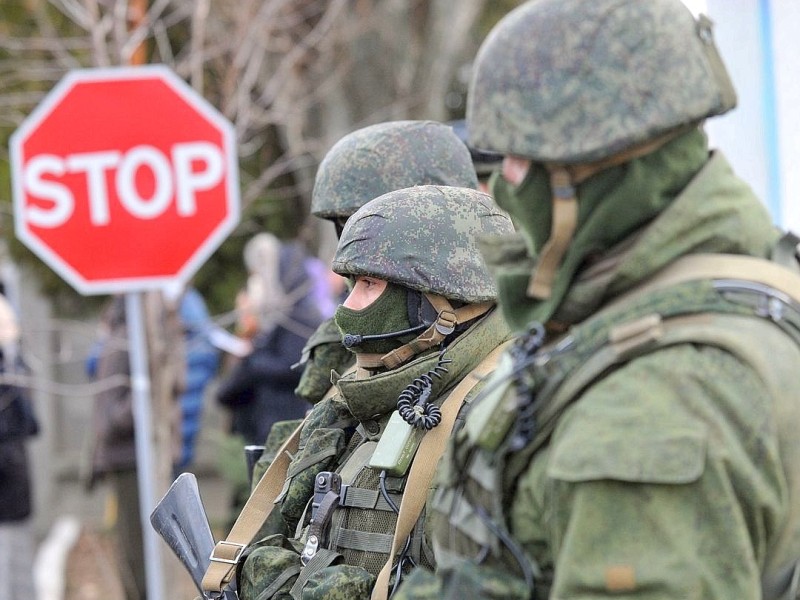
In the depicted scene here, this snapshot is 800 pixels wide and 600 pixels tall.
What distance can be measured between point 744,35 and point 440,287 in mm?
1845

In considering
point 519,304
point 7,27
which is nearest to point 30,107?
point 7,27

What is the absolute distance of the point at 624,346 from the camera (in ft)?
6.05

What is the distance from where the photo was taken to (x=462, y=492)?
2.01 meters

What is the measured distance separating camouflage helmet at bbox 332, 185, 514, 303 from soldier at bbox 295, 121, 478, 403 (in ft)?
2.65

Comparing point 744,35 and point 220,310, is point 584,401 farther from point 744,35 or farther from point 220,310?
point 220,310

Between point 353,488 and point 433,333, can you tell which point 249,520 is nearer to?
point 353,488

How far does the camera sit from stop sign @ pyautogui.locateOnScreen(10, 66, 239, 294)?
4.86 m

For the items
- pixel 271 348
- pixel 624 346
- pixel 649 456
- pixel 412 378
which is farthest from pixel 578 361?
pixel 271 348

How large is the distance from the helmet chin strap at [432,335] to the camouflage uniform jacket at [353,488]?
1.3 inches

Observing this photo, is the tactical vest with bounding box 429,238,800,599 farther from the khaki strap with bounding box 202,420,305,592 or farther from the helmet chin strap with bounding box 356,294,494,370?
the khaki strap with bounding box 202,420,305,592

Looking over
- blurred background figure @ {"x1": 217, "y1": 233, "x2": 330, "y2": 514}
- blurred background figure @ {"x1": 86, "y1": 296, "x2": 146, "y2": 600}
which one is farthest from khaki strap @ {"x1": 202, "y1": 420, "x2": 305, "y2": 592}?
blurred background figure @ {"x1": 86, "y1": 296, "x2": 146, "y2": 600}

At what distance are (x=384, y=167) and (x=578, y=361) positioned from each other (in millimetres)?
2231

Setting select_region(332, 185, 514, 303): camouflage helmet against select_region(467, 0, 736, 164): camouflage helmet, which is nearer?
select_region(467, 0, 736, 164): camouflage helmet

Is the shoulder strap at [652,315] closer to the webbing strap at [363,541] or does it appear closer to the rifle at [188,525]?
the webbing strap at [363,541]
